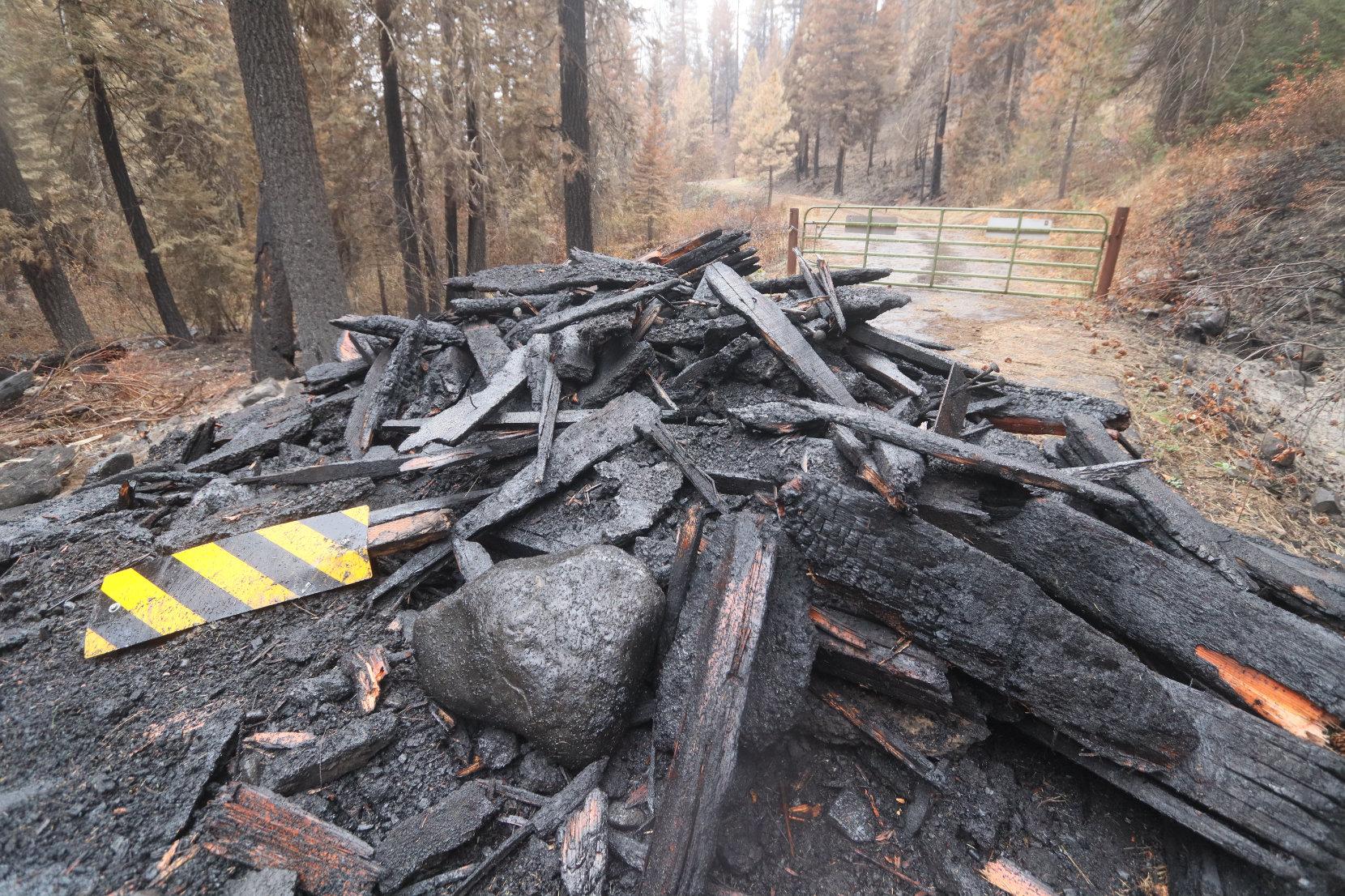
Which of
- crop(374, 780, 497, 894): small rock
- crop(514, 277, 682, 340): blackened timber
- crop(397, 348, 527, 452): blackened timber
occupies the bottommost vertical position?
crop(374, 780, 497, 894): small rock

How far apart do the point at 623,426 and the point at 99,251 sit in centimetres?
1351

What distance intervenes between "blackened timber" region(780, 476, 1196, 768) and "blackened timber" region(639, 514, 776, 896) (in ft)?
0.97

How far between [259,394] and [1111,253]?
42.2 ft

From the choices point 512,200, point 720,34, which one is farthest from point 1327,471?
point 720,34

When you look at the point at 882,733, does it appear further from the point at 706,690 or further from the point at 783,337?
the point at 783,337

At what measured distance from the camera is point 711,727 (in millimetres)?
1865

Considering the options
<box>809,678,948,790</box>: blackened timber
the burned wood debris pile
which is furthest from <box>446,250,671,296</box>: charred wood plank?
<box>809,678,948,790</box>: blackened timber

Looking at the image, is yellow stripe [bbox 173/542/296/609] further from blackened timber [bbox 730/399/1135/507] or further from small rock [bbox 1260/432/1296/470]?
small rock [bbox 1260/432/1296/470]


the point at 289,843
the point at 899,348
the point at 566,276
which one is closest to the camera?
the point at 289,843

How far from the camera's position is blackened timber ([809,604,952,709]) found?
1.98 metres

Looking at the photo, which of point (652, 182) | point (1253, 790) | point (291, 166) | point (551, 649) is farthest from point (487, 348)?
point (652, 182)

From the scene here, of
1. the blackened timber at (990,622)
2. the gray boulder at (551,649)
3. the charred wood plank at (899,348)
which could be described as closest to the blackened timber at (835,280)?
the charred wood plank at (899,348)

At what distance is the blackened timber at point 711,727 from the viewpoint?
1.71 m

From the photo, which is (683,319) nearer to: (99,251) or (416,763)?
(416,763)
